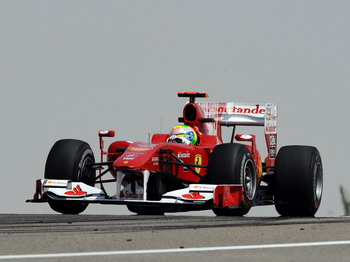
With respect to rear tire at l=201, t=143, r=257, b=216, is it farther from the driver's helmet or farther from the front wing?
the driver's helmet

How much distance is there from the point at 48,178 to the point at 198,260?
8.20 meters

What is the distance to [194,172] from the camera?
47.1ft

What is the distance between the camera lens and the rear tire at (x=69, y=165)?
47.1 feet

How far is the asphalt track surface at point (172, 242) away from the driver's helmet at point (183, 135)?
4237 mm

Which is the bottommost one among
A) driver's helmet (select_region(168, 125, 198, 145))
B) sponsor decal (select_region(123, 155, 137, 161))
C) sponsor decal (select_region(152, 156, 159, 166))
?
sponsor decal (select_region(152, 156, 159, 166))

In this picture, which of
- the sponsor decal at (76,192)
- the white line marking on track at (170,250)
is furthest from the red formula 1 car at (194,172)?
the white line marking on track at (170,250)

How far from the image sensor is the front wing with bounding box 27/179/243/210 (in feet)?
42.8

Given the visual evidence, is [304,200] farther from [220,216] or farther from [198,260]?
[198,260]

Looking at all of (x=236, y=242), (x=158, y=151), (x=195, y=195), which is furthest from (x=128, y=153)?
(x=236, y=242)

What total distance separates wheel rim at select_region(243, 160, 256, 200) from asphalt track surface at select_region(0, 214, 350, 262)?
334 cm

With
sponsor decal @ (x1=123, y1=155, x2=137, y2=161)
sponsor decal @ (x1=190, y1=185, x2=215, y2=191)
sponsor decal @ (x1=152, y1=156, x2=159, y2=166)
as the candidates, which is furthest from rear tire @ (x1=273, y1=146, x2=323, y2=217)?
sponsor decal @ (x1=123, y1=155, x2=137, y2=161)

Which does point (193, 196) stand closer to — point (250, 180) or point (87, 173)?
point (250, 180)

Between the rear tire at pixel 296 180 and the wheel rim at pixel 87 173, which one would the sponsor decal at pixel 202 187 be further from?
the wheel rim at pixel 87 173

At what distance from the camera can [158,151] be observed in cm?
1388
